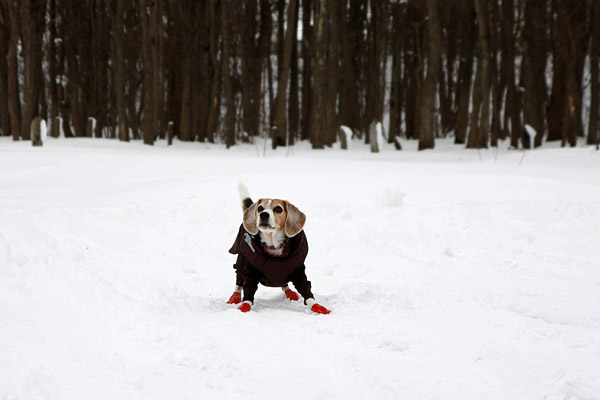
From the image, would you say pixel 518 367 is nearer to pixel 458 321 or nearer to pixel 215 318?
pixel 458 321

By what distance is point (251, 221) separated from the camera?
440 centimetres

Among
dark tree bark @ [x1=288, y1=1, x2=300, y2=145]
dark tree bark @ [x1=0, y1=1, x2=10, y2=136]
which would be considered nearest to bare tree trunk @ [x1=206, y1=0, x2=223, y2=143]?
dark tree bark @ [x1=288, y1=1, x2=300, y2=145]

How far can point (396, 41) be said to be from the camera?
24.6m

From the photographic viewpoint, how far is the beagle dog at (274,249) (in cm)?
434

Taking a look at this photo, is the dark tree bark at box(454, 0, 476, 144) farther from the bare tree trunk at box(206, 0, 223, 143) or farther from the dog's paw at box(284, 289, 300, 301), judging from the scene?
the dog's paw at box(284, 289, 300, 301)

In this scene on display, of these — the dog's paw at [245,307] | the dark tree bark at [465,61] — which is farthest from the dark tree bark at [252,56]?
the dog's paw at [245,307]

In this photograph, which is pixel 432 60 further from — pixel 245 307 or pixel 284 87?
pixel 245 307

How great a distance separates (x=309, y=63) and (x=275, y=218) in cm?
2649

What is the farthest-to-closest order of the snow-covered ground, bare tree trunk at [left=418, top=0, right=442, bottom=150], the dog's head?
bare tree trunk at [left=418, top=0, right=442, bottom=150] → the dog's head → the snow-covered ground

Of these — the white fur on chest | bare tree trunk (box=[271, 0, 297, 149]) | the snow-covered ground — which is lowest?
the snow-covered ground

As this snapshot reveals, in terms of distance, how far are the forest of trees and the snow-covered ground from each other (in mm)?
10096

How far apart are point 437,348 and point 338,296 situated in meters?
1.58

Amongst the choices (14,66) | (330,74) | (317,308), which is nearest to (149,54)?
(14,66)

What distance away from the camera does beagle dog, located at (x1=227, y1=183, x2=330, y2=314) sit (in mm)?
4344
